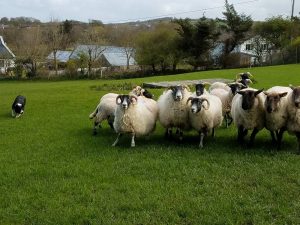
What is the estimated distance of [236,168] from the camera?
8.59m

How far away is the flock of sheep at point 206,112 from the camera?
31.6ft

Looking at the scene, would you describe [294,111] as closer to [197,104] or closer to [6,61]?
[197,104]

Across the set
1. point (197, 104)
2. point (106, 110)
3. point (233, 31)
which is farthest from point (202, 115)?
point (233, 31)

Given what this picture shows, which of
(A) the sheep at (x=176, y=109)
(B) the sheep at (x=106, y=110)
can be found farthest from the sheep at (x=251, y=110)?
(B) the sheep at (x=106, y=110)

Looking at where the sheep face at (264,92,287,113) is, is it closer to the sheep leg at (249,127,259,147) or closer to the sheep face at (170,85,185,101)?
the sheep leg at (249,127,259,147)

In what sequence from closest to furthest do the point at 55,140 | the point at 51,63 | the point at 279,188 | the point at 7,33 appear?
the point at 279,188 → the point at 55,140 → the point at 51,63 → the point at 7,33

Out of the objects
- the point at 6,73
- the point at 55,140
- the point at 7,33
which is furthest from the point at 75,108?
the point at 7,33

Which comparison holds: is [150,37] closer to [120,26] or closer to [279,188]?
[120,26]

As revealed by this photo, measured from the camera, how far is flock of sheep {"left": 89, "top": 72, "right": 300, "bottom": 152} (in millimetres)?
9625

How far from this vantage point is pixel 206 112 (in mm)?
10555

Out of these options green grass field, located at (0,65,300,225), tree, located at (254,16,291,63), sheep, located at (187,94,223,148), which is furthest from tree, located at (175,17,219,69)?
sheep, located at (187,94,223,148)

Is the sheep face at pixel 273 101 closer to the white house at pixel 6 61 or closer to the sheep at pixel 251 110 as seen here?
the sheep at pixel 251 110

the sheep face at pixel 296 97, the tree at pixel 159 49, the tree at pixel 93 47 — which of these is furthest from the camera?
the tree at pixel 93 47

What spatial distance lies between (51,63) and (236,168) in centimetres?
6710
